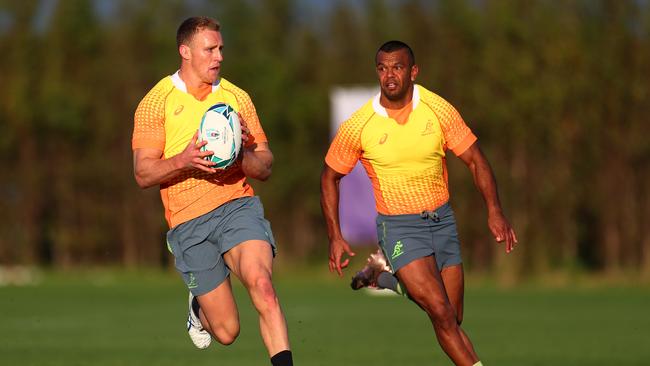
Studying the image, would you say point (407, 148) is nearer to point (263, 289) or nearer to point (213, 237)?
point (213, 237)

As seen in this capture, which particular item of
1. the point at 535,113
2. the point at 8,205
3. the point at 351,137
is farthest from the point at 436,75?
the point at 351,137

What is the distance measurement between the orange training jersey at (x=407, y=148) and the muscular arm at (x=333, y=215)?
4.2 inches

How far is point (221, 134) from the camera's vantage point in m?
9.77

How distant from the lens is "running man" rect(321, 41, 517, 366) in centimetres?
1081

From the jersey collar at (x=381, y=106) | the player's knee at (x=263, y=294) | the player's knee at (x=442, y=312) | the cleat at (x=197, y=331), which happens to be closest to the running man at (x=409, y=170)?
the jersey collar at (x=381, y=106)

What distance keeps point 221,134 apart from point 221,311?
65.3 inches

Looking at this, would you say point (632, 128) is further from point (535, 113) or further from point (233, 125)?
point (233, 125)

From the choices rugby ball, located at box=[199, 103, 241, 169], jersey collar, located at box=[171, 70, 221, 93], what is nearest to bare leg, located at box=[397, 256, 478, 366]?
rugby ball, located at box=[199, 103, 241, 169]

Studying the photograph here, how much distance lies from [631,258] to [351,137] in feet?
98.2

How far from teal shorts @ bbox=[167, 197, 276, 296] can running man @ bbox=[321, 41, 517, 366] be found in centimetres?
87

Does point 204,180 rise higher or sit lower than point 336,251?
higher

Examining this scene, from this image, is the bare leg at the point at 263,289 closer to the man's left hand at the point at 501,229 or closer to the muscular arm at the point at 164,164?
the muscular arm at the point at 164,164

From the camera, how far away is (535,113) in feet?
130

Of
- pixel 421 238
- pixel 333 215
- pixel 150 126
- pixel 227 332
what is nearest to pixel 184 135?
pixel 150 126
